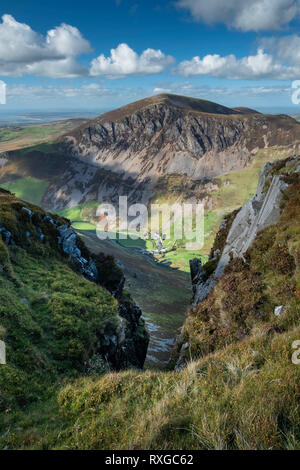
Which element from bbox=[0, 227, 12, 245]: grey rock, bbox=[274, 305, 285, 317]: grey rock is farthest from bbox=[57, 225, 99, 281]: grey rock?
bbox=[274, 305, 285, 317]: grey rock

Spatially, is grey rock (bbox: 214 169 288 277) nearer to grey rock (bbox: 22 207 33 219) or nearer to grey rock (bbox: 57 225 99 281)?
grey rock (bbox: 57 225 99 281)

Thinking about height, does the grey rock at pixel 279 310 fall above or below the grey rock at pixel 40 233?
below

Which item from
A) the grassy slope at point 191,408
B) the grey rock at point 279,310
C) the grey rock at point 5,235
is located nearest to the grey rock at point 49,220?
the grey rock at point 5,235

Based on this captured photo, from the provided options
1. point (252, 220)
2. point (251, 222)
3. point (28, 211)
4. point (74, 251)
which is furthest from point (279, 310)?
point (28, 211)

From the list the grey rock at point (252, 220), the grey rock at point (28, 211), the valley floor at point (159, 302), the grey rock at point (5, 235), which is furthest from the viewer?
the valley floor at point (159, 302)

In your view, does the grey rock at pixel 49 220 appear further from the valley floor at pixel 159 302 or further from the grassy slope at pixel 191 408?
the grassy slope at pixel 191 408

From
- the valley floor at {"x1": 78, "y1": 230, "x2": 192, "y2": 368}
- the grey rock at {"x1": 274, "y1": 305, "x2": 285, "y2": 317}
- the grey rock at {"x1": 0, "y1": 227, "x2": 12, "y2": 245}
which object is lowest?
the valley floor at {"x1": 78, "y1": 230, "x2": 192, "y2": 368}
